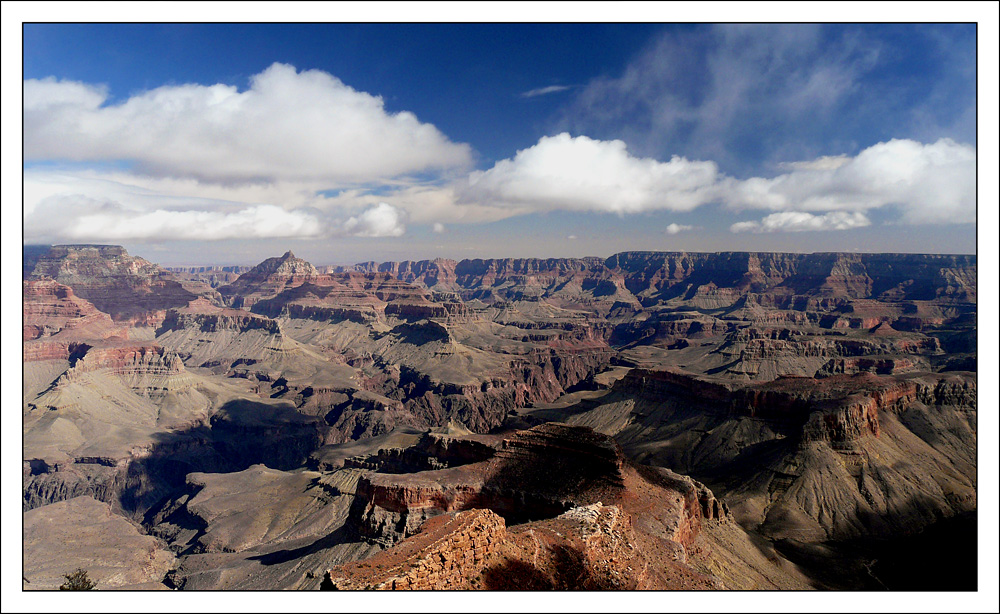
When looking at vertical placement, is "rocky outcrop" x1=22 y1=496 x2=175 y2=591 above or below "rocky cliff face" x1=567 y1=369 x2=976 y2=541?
below

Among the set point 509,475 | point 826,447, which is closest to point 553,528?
point 509,475

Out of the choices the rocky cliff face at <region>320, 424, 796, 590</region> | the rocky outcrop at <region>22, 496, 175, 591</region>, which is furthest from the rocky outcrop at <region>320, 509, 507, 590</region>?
the rocky outcrop at <region>22, 496, 175, 591</region>

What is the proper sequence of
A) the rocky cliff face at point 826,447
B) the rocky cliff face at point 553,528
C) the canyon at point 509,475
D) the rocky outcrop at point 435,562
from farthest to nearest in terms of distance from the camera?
1. the rocky cliff face at point 826,447
2. the canyon at point 509,475
3. the rocky cliff face at point 553,528
4. the rocky outcrop at point 435,562

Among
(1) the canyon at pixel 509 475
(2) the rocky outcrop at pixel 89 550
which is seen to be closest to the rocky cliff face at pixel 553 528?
(1) the canyon at pixel 509 475

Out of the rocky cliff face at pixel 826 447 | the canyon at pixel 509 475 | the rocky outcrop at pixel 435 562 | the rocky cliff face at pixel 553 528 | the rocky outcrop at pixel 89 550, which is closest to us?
the rocky outcrop at pixel 435 562

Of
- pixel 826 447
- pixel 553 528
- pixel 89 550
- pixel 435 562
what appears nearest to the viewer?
Result: pixel 435 562

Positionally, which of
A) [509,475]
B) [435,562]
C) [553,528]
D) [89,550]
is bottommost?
[89,550]

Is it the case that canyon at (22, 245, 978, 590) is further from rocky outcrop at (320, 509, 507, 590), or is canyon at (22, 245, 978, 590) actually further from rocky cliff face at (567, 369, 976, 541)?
rocky cliff face at (567, 369, 976, 541)

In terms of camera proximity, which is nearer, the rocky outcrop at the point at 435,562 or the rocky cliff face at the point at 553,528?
the rocky outcrop at the point at 435,562

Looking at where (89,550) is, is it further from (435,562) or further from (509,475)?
(435,562)

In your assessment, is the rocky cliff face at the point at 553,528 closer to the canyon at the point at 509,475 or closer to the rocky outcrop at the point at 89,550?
the canyon at the point at 509,475

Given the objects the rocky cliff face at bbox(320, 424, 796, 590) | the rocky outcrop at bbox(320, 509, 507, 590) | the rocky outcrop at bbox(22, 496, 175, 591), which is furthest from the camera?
the rocky outcrop at bbox(22, 496, 175, 591)

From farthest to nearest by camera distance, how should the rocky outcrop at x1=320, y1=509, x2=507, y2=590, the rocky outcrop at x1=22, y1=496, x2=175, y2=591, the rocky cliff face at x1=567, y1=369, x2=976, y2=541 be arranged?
the rocky cliff face at x1=567, y1=369, x2=976, y2=541
the rocky outcrop at x1=22, y1=496, x2=175, y2=591
the rocky outcrop at x1=320, y1=509, x2=507, y2=590
